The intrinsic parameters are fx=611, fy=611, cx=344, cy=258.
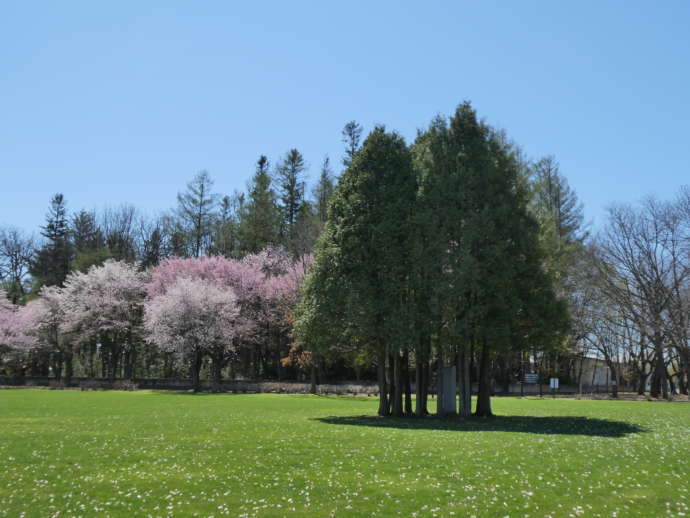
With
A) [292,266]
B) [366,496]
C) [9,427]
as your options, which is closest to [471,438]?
[366,496]

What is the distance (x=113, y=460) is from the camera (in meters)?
12.7

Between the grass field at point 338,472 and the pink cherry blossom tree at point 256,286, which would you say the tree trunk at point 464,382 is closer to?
the grass field at point 338,472

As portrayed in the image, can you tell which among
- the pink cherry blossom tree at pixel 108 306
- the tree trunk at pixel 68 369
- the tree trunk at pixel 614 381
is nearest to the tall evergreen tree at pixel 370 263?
the tree trunk at pixel 614 381

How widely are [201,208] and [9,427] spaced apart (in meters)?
51.9

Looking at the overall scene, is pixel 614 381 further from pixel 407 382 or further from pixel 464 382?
pixel 464 382

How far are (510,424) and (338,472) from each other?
502 inches

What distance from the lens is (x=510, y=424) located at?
888 inches

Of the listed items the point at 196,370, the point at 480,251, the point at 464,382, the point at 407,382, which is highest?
the point at 480,251

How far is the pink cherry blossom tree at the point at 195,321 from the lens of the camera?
53.3 meters

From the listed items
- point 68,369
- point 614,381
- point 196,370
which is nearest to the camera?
point 614,381

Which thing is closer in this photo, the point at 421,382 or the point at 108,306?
the point at 421,382

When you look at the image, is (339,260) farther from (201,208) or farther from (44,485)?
(201,208)

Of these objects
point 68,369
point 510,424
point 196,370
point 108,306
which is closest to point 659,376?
point 510,424

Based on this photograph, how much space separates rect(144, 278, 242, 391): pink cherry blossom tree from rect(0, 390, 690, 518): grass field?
114 ft
